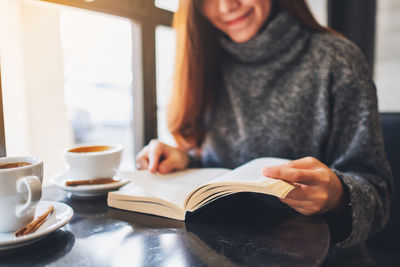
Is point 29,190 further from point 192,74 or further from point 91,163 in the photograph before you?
point 192,74

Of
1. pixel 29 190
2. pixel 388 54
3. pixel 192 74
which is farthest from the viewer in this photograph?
pixel 388 54

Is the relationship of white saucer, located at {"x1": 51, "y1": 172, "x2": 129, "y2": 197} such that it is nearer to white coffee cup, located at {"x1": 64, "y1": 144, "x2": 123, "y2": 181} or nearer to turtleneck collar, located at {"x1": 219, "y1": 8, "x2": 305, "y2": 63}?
white coffee cup, located at {"x1": 64, "y1": 144, "x2": 123, "y2": 181}

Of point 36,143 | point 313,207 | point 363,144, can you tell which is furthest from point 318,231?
point 36,143

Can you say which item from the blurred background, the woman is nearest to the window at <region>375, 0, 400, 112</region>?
the blurred background

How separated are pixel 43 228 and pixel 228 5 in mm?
709

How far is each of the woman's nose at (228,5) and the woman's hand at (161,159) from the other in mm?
416

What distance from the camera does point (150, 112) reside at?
3.55ft

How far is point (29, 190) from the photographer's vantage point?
416mm

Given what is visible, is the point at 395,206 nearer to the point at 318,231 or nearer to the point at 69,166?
the point at 318,231

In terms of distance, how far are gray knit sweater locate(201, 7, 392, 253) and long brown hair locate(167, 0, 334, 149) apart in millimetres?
41

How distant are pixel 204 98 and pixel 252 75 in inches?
6.8

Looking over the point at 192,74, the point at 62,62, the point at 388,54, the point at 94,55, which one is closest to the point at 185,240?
the point at 192,74

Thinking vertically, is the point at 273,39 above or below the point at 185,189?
above

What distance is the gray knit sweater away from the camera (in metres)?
0.70
